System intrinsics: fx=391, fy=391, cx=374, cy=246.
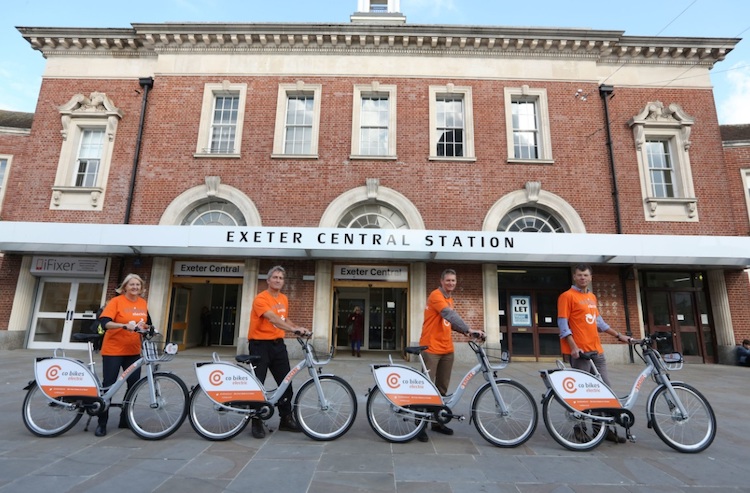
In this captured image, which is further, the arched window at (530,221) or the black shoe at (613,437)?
the arched window at (530,221)

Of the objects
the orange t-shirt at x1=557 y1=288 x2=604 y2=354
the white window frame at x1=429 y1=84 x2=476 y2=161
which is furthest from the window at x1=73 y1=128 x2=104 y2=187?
the orange t-shirt at x1=557 y1=288 x2=604 y2=354

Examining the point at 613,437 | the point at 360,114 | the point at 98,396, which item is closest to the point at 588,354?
the point at 613,437

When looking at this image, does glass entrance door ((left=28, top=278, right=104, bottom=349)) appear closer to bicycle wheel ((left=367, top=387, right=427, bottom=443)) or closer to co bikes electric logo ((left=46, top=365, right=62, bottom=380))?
co bikes electric logo ((left=46, top=365, right=62, bottom=380))

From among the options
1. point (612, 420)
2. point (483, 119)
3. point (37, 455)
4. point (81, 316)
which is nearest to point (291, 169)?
point (483, 119)

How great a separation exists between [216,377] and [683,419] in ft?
15.9

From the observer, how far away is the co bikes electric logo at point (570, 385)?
4023 millimetres

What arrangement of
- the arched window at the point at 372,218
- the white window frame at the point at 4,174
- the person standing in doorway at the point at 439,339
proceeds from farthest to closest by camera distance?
the white window frame at the point at 4,174 → the arched window at the point at 372,218 → the person standing in doorway at the point at 439,339

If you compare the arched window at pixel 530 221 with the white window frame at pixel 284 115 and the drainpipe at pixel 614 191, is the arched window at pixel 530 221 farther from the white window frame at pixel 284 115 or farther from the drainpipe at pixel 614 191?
the white window frame at pixel 284 115

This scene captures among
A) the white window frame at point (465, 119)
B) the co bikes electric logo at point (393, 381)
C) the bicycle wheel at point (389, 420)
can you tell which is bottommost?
the bicycle wheel at point (389, 420)

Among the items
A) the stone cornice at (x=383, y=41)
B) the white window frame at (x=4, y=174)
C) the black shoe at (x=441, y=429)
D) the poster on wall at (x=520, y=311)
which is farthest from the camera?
the white window frame at (x=4, y=174)

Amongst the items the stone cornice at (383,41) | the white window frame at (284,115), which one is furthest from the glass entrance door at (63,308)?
the stone cornice at (383,41)

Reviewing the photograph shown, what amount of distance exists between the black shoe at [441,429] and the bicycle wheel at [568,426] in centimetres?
102

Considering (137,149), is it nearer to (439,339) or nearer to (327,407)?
(327,407)

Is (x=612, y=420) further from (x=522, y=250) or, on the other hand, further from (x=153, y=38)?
(x=153, y=38)
